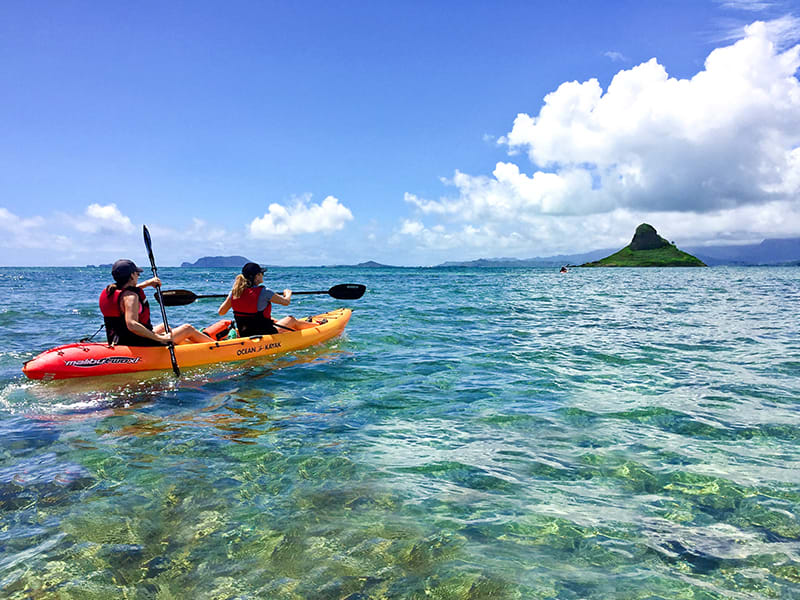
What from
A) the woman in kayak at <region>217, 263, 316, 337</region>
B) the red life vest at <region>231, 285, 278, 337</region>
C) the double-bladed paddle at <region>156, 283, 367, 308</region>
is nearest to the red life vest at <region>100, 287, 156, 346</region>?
the double-bladed paddle at <region>156, 283, 367, 308</region>

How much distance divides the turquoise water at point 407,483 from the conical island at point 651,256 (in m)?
177

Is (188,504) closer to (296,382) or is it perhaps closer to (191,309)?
(296,382)

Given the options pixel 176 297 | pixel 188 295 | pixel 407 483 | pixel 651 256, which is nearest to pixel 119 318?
pixel 176 297

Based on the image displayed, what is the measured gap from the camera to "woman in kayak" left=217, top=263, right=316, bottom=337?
11.2 meters

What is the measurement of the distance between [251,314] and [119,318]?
2.95m

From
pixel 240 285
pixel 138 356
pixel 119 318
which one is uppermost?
pixel 240 285

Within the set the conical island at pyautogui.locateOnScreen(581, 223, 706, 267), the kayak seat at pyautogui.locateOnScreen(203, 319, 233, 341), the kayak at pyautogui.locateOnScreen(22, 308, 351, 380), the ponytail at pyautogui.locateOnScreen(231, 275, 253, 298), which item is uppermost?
the conical island at pyautogui.locateOnScreen(581, 223, 706, 267)

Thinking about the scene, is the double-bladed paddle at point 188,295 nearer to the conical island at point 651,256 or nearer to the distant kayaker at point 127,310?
the distant kayaker at point 127,310

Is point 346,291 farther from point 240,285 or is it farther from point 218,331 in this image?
point 240,285

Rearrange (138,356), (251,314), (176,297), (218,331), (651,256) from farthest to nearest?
(651,256), (176,297), (218,331), (251,314), (138,356)

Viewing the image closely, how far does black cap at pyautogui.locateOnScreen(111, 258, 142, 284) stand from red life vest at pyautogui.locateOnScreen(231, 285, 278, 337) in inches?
106

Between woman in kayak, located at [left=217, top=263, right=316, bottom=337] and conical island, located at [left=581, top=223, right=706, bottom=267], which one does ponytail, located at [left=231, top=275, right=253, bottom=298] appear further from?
conical island, located at [left=581, top=223, right=706, bottom=267]

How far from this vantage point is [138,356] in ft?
31.9

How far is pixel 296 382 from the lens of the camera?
384 inches
